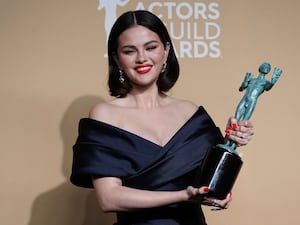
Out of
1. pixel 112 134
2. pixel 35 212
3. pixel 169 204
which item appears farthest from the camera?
pixel 35 212

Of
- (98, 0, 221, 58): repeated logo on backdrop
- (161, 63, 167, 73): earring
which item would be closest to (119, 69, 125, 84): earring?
(161, 63, 167, 73): earring

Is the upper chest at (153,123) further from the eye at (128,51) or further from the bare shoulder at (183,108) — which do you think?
the eye at (128,51)

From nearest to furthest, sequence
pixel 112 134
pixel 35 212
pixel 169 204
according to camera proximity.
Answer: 1. pixel 169 204
2. pixel 112 134
3. pixel 35 212

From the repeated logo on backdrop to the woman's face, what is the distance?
0.52m

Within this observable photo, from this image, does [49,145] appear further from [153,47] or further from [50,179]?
[153,47]

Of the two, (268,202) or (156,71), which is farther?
(268,202)

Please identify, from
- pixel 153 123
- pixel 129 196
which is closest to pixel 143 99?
pixel 153 123

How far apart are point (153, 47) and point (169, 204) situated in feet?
1.25

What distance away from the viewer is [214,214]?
6.64 feet

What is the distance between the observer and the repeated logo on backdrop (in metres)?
2.01

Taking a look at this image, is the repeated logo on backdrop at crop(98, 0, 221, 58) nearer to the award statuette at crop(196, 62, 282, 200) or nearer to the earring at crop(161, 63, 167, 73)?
the earring at crop(161, 63, 167, 73)

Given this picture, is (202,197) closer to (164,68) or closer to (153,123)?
(153,123)

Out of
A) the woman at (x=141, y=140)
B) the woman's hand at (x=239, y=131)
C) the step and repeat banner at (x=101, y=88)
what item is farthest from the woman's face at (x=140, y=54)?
the step and repeat banner at (x=101, y=88)

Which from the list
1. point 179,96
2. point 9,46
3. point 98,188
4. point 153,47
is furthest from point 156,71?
point 9,46
